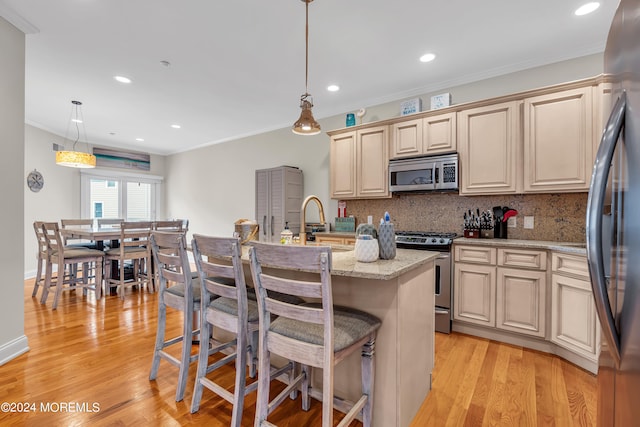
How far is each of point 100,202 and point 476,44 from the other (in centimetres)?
750

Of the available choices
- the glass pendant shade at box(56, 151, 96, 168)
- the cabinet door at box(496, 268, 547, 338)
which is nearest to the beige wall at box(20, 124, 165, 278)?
the glass pendant shade at box(56, 151, 96, 168)

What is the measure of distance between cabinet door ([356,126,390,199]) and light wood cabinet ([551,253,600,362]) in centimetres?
186

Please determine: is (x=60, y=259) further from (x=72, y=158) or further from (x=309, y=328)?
(x=309, y=328)

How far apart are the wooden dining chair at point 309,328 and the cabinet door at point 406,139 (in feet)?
8.00

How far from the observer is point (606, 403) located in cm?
87

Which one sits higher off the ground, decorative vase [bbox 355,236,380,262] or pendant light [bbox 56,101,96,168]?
pendant light [bbox 56,101,96,168]

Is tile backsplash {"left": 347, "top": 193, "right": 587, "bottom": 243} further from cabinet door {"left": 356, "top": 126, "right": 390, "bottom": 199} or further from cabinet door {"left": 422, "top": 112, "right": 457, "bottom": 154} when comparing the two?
cabinet door {"left": 422, "top": 112, "right": 457, "bottom": 154}

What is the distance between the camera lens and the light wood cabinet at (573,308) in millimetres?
2164

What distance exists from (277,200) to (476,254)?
2.89 meters

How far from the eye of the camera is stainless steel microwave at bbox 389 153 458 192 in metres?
3.17

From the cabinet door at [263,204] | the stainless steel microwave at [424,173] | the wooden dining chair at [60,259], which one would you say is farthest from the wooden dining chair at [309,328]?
the wooden dining chair at [60,259]

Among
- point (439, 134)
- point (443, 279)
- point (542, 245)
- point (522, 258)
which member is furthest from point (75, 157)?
point (542, 245)

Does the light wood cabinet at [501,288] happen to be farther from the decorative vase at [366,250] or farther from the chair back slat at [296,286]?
the chair back slat at [296,286]

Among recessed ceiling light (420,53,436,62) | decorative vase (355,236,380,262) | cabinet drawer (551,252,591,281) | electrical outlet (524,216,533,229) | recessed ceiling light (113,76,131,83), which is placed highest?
recessed ceiling light (113,76,131,83)
